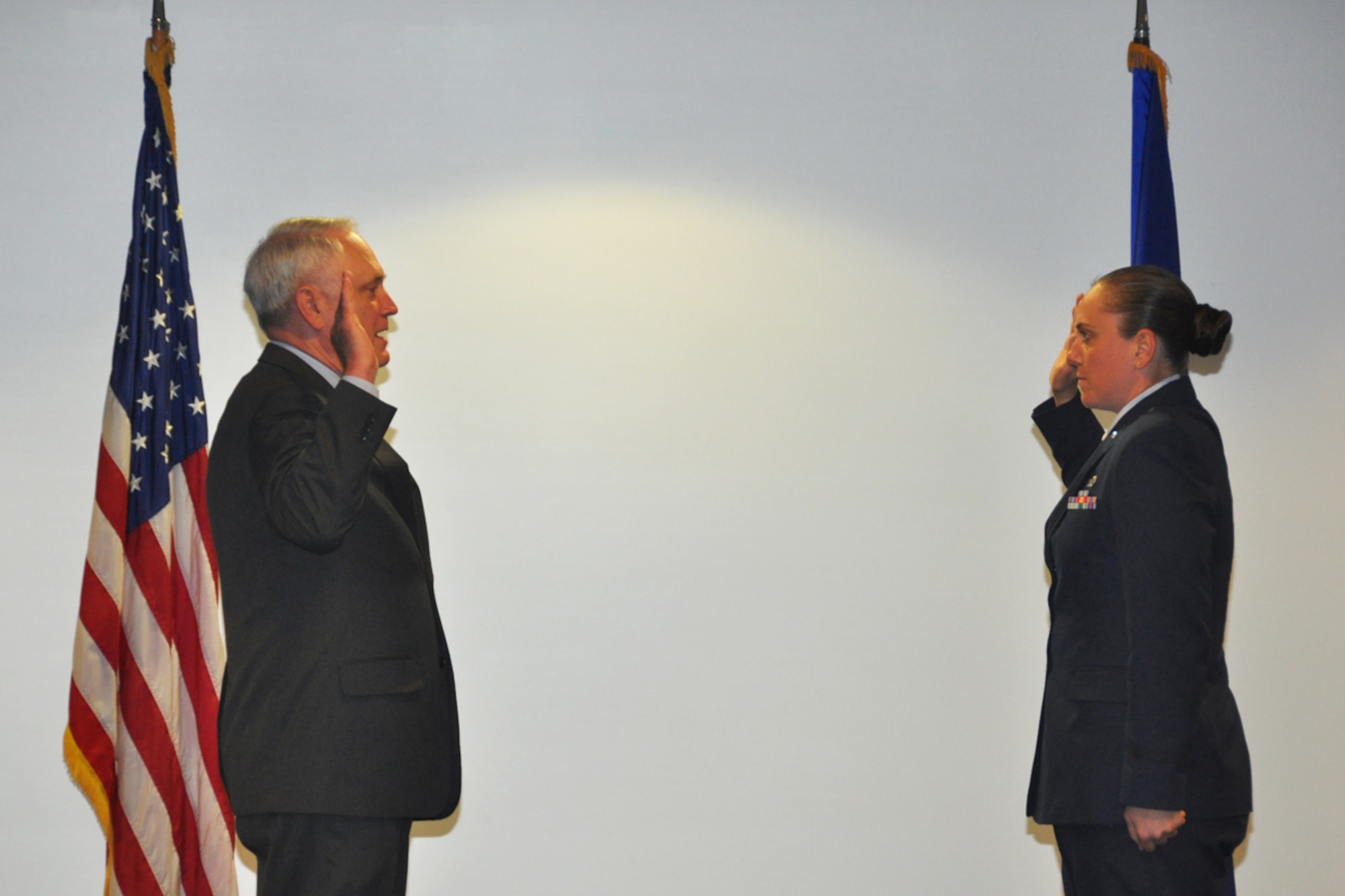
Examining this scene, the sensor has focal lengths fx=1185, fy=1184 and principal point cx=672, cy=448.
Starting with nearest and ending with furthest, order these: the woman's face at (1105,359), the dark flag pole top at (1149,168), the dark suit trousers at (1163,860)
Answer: the dark suit trousers at (1163,860) < the woman's face at (1105,359) < the dark flag pole top at (1149,168)

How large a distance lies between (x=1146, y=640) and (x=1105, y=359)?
538 mm

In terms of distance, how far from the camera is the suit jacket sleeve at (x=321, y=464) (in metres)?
1.77

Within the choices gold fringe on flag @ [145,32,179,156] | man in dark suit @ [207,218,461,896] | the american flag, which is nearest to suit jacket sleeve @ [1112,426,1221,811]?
man in dark suit @ [207,218,461,896]

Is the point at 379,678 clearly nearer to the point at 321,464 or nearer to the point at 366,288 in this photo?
the point at 321,464

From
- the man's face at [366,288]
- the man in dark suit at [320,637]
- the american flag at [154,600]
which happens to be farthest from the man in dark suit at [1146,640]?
the american flag at [154,600]

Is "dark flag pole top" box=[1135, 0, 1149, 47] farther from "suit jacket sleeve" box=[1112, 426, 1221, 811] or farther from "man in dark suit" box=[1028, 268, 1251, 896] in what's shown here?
"suit jacket sleeve" box=[1112, 426, 1221, 811]

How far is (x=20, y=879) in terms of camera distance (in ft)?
9.55

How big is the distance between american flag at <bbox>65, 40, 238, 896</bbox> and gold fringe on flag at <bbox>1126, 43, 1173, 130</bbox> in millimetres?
2375

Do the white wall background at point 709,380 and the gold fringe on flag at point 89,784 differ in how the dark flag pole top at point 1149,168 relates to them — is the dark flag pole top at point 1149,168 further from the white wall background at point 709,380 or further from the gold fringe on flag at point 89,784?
the gold fringe on flag at point 89,784

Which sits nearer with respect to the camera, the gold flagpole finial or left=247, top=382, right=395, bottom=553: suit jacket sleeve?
left=247, top=382, right=395, bottom=553: suit jacket sleeve

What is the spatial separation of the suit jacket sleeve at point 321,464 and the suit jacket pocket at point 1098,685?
120cm

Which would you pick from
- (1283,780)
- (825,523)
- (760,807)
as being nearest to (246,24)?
(825,523)

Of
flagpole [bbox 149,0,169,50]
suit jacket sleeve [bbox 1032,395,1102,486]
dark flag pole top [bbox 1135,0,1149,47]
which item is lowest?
suit jacket sleeve [bbox 1032,395,1102,486]

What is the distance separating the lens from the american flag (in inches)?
103
